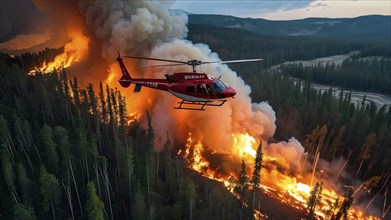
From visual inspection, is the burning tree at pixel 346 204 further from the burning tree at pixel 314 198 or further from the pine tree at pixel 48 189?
the pine tree at pixel 48 189

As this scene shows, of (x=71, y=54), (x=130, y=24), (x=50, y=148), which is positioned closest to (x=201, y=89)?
(x=50, y=148)

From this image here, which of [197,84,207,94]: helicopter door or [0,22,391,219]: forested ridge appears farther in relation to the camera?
[0,22,391,219]: forested ridge

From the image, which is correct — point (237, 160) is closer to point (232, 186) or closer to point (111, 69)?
point (232, 186)

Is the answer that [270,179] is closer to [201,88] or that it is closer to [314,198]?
[314,198]

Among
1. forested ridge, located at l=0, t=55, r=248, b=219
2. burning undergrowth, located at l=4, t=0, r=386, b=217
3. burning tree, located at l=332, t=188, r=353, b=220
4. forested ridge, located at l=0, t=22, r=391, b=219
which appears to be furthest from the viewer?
burning undergrowth, located at l=4, t=0, r=386, b=217

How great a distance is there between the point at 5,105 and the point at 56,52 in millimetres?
32472

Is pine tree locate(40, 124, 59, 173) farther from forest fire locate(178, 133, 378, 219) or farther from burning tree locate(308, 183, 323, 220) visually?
burning tree locate(308, 183, 323, 220)

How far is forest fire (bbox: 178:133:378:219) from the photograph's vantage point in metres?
56.1

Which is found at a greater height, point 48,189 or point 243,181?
point 243,181

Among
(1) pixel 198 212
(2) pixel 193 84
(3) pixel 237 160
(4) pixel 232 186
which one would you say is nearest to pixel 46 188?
(1) pixel 198 212

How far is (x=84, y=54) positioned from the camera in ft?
269

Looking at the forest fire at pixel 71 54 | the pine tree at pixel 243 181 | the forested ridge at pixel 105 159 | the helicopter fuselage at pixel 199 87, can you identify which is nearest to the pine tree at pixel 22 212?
the forested ridge at pixel 105 159

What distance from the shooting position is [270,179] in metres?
61.6

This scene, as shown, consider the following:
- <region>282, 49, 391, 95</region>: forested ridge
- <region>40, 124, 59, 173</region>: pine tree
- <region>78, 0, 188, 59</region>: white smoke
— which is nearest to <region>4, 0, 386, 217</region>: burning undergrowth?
<region>78, 0, 188, 59</region>: white smoke
